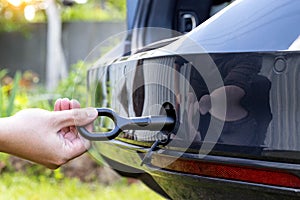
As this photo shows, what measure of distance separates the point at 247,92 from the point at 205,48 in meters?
0.15

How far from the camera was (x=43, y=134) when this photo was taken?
152 cm

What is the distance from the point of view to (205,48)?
130 cm

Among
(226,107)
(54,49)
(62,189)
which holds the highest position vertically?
(226,107)

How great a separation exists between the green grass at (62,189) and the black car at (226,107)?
6.79ft

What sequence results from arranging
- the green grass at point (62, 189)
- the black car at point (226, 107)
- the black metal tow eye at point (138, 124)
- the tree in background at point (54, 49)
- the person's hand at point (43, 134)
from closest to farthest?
the black car at point (226, 107) → the black metal tow eye at point (138, 124) → the person's hand at point (43, 134) → the green grass at point (62, 189) → the tree in background at point (54, 49)

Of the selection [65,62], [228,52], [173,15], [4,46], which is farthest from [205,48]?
[4,46]

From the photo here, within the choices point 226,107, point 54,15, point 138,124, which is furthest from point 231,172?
point 54,15

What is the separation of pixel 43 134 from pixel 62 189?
2302mm

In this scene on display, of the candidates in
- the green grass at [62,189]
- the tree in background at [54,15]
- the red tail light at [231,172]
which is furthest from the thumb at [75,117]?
the tree in background at [54,15]

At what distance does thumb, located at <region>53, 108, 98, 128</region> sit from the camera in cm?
154

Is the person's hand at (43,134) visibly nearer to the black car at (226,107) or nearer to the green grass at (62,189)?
the black car at (226,107)

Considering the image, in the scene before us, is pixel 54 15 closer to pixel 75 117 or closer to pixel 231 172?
pixel 75 117

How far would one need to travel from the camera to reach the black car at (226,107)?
120 centimetres

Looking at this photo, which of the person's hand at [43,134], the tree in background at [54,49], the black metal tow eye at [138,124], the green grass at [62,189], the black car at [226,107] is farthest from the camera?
the tree in background at [54,49]
